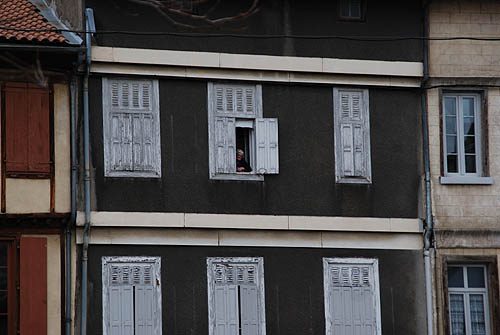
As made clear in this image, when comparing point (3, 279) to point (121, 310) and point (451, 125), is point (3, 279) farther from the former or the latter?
point (451, 125)

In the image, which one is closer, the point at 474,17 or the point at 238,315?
the point at 238,315

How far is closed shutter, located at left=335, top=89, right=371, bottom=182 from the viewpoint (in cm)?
2416

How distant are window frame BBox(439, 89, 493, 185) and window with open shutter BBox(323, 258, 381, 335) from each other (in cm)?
210

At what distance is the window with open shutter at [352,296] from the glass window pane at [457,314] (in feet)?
4.37

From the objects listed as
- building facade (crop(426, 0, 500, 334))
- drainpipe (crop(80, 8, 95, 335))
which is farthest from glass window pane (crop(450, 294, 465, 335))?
drainpipe (crop(80, 8, 95, 335))

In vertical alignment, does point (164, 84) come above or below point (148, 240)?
above

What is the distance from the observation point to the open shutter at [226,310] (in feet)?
76.1

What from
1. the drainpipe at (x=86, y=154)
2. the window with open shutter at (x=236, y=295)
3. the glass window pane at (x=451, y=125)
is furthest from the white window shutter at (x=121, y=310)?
the glass window pane at (x=451, y=125)

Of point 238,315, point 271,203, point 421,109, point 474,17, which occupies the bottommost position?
point 238,315

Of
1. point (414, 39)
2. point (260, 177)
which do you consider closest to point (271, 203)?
point (260, 177)

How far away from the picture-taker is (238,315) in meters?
23.3

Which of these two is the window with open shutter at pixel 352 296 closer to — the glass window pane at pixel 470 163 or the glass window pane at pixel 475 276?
the glass window pane at pixel 475 276

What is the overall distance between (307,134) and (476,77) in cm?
316

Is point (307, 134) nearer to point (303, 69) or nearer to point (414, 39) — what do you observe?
point (303, 69)
